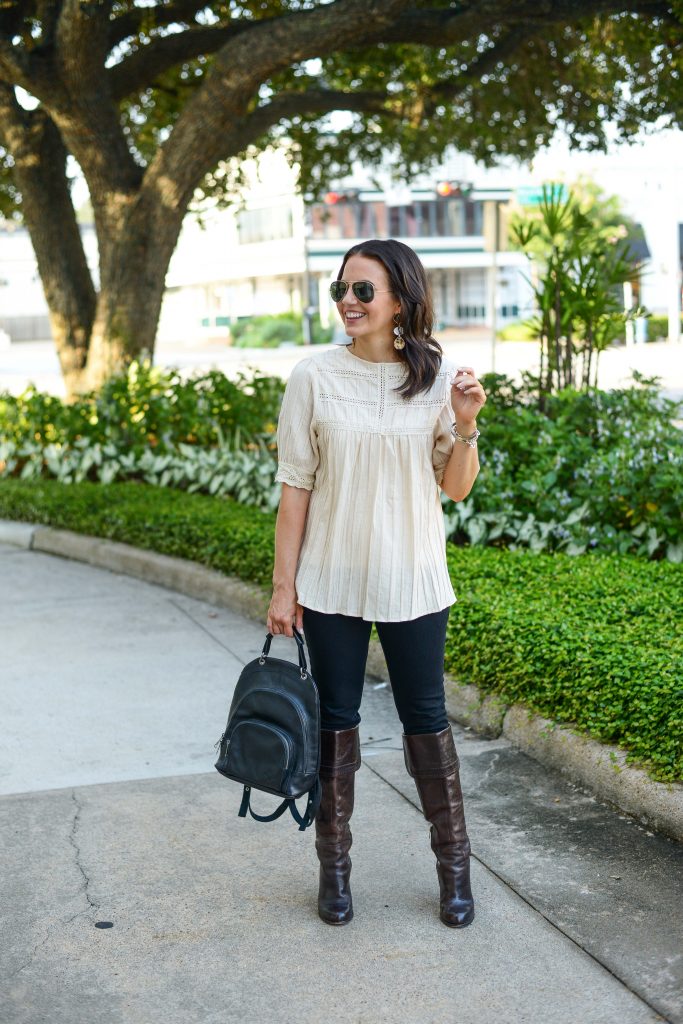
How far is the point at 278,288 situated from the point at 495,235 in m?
54.6

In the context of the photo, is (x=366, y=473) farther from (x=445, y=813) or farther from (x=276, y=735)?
(x=445, y=813)

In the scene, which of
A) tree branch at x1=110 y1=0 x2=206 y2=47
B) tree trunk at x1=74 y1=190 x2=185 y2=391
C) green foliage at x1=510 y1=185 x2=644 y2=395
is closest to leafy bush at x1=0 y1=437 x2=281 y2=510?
tree trunk at x1=74 y1=190 x2=185 y2=391

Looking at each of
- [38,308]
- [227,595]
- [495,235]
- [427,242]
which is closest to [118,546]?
[227,595]

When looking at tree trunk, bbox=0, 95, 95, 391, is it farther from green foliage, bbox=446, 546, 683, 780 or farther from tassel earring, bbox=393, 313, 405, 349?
tassel earring, bbox=393, 313, 405, 349

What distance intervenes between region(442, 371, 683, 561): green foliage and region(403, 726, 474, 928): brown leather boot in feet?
11.0

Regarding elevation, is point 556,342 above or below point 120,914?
above

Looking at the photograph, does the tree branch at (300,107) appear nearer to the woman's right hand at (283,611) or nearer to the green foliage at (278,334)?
the woman's right hand at (283,611)

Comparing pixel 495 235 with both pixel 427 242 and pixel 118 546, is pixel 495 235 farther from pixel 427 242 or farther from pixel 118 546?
pixel 427 242

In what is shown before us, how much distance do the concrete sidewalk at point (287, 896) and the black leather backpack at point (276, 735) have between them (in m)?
0.41

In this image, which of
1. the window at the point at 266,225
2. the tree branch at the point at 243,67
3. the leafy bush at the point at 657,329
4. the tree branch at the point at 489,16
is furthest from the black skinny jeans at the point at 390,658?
the window at the point at 266,225

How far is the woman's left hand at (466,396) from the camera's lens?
10.4 feet

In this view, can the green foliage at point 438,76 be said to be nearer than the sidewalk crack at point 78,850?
No

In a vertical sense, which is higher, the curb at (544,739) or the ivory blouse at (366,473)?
the ivory blouse at (366,473)

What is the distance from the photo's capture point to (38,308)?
85750 mm
